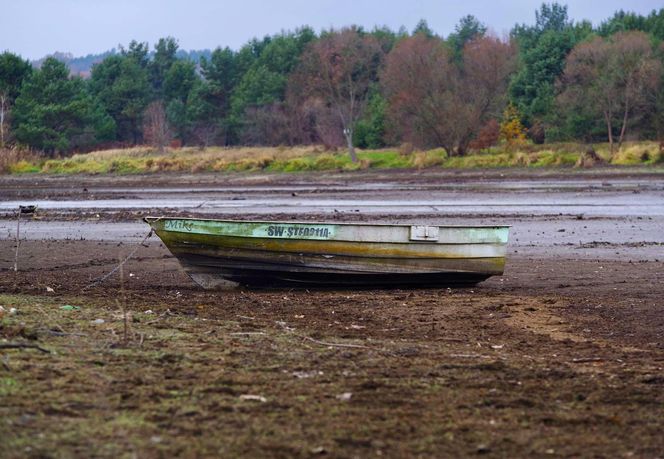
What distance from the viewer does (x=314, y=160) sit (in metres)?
51.3

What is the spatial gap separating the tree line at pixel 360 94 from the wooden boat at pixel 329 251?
36603 mm

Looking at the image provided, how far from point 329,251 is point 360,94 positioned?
4760 centimetres

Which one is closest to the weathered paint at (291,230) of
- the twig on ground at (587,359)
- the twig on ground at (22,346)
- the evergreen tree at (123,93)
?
the twig on ground at (587,359)

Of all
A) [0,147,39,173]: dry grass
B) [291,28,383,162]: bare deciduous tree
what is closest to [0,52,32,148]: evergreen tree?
[0,147,39,173]: dry grass

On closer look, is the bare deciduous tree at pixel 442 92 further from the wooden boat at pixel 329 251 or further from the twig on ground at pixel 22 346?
the twig on ground at pixel 22 346

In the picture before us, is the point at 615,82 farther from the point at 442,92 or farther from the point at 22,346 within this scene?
the point at 22,346

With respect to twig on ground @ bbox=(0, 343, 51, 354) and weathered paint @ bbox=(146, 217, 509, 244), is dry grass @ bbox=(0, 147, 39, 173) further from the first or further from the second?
twig on ground @ bbox=(0, 343, 51, 354)

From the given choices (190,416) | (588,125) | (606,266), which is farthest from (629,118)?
(190,416)

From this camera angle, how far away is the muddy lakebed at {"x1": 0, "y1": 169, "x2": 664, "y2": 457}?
19.2ft

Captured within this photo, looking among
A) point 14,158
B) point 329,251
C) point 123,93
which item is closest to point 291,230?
point 329,251

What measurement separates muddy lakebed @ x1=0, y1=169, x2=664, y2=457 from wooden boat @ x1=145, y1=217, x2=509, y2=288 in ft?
0.90

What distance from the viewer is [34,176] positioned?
50188mm

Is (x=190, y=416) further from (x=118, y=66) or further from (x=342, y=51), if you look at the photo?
(x=118, y=66)

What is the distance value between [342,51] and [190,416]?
55.9 m
